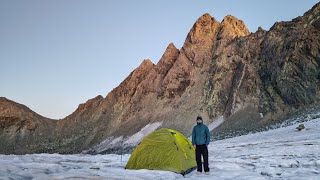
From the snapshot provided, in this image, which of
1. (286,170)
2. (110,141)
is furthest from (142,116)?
(286,170)

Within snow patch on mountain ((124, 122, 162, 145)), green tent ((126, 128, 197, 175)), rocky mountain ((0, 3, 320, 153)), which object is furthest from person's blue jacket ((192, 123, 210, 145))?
snow patch on mountain ((124, 122, 162, 145))

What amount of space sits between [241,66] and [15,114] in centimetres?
7399

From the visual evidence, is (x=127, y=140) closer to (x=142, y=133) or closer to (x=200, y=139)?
(x=142, y=133)

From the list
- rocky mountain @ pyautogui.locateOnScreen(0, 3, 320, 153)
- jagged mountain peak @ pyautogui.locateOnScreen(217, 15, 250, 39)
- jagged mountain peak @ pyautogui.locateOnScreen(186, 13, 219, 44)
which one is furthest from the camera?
jagged mountain peak @ pyautogui.locateOnScreen(186, 13, 219, 44)

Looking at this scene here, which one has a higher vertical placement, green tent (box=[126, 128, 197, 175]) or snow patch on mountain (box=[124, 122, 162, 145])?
snow patch on mountain (box=[124, 122, 162, 145])

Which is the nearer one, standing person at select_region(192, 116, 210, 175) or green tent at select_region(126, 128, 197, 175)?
standing person at select_region(192, 116, 210, 175)

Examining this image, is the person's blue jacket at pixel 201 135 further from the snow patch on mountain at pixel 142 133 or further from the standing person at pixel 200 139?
the snow patch on mountain at pixel 142 133

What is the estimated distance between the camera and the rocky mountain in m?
64.6

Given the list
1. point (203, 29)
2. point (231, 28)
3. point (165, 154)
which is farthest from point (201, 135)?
point (231, 28)

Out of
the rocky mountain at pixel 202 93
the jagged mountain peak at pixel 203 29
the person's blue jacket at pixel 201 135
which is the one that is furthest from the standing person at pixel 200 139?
the jagged mountain peak at pixel 203 29

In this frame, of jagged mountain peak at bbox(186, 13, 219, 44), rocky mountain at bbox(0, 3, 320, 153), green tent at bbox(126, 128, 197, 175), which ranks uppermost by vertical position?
jagged mountain peak at bbox(186, 13, 219, 44)

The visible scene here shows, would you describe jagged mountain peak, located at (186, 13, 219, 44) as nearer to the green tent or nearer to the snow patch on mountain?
the snow patch on mountain

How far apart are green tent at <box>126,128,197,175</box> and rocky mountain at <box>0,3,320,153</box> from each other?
41.5m

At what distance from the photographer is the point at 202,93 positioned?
79.7 m
